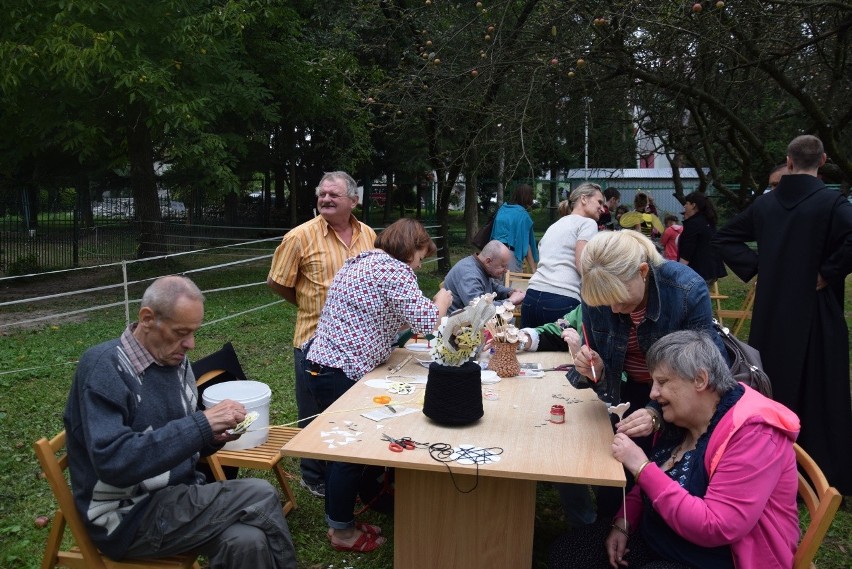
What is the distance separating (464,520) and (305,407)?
1348mm

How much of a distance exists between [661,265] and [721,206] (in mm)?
21879

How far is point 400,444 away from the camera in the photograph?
2645 mm

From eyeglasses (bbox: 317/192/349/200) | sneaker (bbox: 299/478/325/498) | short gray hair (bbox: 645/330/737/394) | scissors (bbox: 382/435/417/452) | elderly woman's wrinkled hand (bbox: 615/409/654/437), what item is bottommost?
sneaker (bbox: 299/478/325/498)

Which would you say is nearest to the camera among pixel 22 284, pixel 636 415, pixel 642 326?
pixel 636 415

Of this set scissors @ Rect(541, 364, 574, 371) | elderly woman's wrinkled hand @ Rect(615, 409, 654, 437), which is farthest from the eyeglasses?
elderly woman's wrinkled hand @ Rect(615, 409, 654, 437)

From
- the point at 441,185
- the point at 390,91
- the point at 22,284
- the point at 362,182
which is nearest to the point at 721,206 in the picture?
the point at 362,182

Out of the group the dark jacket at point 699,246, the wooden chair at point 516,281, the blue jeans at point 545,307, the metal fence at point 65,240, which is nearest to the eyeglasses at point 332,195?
the blue jeans at point 545,307

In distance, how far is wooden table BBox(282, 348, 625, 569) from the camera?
2.62 meters

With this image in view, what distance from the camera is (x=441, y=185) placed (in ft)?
44.7

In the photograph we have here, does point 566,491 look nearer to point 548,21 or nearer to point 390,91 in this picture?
point 548,21

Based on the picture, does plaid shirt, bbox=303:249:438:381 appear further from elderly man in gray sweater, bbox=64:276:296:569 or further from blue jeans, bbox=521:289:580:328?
blue jeans, bbox=521:289:580:328

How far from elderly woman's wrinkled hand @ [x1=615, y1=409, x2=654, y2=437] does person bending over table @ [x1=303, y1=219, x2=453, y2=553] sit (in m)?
1.05

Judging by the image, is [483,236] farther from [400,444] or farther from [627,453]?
[627,453]

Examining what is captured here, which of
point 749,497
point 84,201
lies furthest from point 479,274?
point 84,201
